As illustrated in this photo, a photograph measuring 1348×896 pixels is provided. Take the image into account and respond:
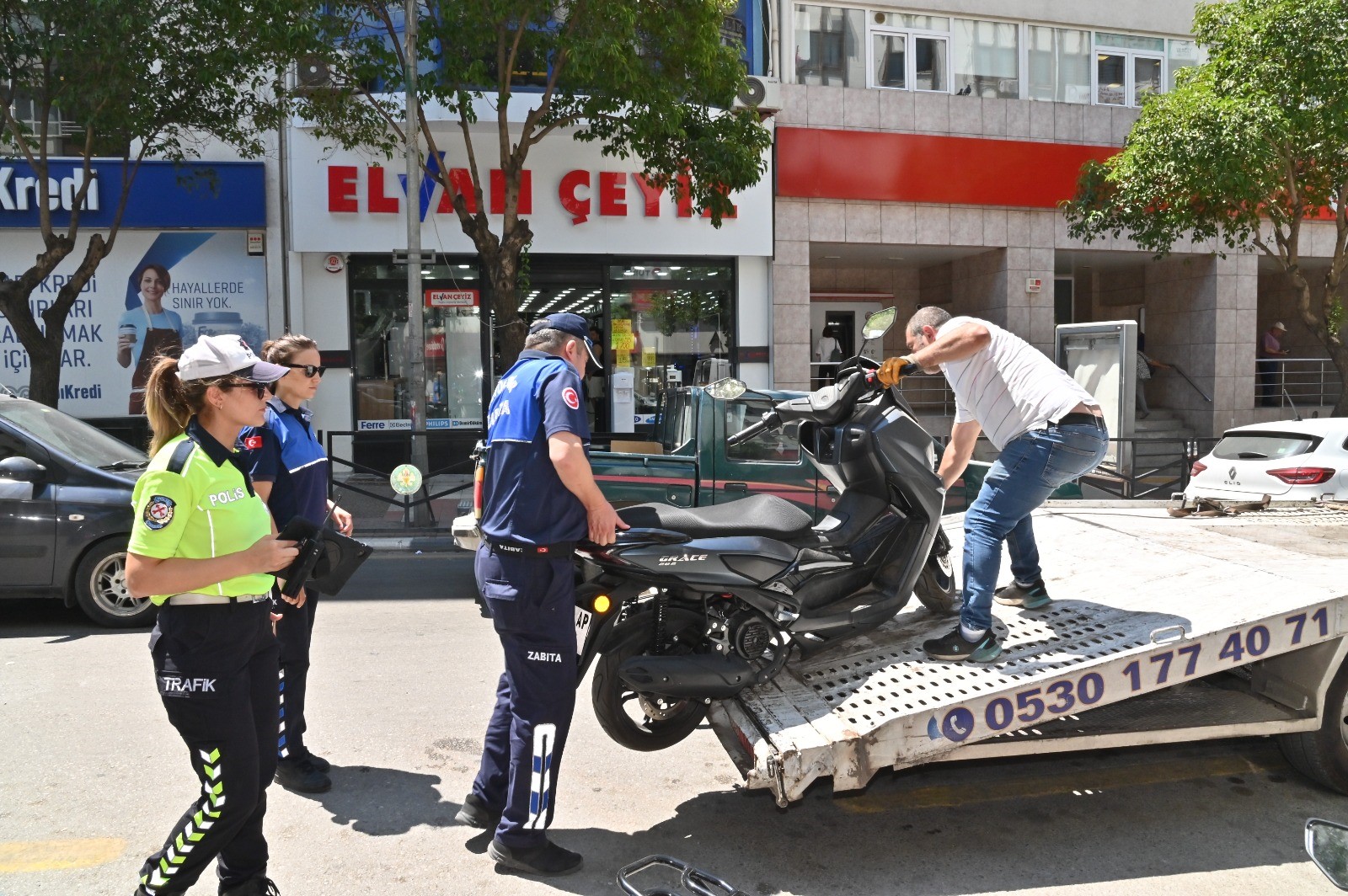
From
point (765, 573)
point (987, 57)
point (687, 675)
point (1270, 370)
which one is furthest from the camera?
point (1270, 370)

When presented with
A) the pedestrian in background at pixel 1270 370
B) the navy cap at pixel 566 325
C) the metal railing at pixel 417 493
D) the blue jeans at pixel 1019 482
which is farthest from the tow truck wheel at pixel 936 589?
the pedestrian in background at pixel 1270 370

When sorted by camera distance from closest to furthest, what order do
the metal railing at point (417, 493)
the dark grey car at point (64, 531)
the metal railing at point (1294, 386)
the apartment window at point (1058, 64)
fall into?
1. the dark grey car at point (64, 531)
2. the metal railing at point (417, 493)
3. the apartment window at point (1058, 64)
4. the metal railing at point (1294, 386)

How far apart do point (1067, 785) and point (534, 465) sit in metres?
2.69

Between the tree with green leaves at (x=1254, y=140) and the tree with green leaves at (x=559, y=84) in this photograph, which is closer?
the tree with green leaves at (x=559, y=84)

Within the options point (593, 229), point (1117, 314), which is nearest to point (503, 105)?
point (593, 229)

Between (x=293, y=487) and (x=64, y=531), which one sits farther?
(x=64, y=531)

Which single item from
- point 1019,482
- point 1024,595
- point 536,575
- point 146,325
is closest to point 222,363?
point 536,575

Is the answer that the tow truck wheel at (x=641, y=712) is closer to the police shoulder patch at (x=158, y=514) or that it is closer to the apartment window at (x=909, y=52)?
the police shoulder patch at (x=158, y=514)

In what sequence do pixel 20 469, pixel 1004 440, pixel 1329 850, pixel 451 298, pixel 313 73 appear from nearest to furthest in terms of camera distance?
1. pixel 1329 850
2. pixel 1004 440
3. pixel 20 469
4. pixel 313 73
5. pixel 451 298

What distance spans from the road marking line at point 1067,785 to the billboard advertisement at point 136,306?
1344 cm

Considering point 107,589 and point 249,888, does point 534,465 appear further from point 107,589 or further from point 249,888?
point 107,589

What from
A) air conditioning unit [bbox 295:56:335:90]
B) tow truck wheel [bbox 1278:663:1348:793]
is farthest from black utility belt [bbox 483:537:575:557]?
air conditioning unit [bbox 295:56:335:90]

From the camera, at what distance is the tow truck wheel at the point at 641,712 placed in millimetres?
4008

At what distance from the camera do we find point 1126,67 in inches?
737
